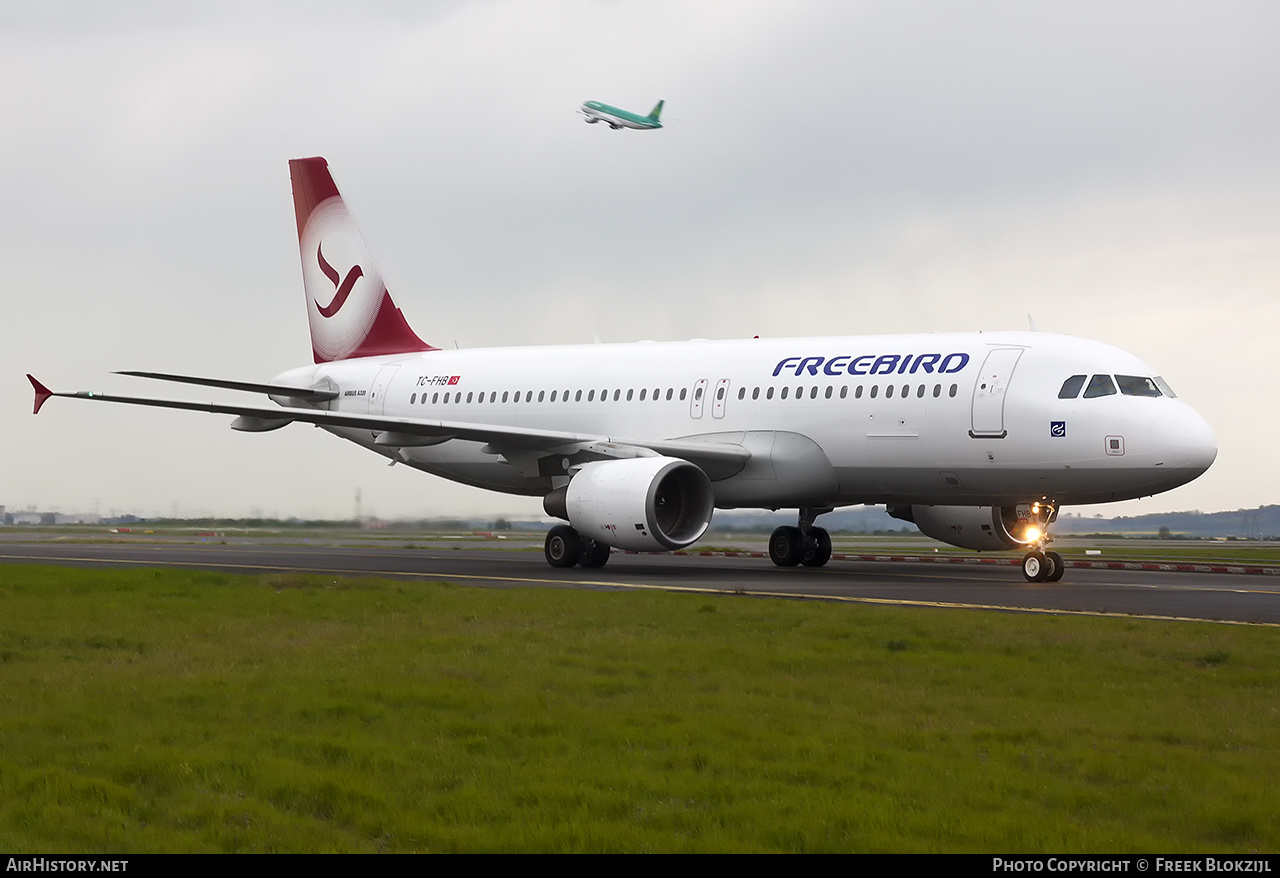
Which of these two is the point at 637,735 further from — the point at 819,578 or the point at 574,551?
the point at 574,551

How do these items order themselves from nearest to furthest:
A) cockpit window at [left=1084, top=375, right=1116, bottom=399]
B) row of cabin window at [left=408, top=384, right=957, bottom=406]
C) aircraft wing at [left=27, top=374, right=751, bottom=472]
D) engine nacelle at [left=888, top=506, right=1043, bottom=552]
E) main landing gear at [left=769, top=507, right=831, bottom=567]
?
cockpit window at [left=1084, top=375, right=1116, bottom=399] < row of cabin window at [left=408, top=384, right=957, bottom=406] < aircraft wing at [left=27, top=374, right=751, bottom=472] < engine nacelle at [left=888, top=506, right=1043, bottom=552] < main landing gear at [left=769, top=507, right=831, bottom=567]

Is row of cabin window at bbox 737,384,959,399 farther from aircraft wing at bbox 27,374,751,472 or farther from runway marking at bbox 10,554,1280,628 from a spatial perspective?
runway marking at bbox 10,554,1280,628

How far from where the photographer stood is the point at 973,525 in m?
26.7

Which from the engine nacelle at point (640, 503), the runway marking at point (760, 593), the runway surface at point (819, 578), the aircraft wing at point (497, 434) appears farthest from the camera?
the aircraft wing at point (497, 434)

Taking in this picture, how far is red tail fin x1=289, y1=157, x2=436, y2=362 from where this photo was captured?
33656mm

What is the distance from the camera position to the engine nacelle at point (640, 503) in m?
22.6

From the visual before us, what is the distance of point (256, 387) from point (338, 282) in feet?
16.5

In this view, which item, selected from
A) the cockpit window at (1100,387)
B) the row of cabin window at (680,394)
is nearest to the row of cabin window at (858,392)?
the row of cabin window at (680,394)

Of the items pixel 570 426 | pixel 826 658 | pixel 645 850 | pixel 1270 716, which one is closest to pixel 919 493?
pixel 570 426

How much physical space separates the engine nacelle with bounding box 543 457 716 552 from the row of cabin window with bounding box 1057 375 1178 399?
6267 millimetres

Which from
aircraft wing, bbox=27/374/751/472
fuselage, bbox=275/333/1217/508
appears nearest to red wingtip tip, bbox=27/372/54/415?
aircraft wing, bbox=27/374/751/472

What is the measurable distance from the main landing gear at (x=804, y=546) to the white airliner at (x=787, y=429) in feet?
0.14

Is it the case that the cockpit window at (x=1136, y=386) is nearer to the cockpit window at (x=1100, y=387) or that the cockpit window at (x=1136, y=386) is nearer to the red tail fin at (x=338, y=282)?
the cockpit window at (x=1100, y=387)
